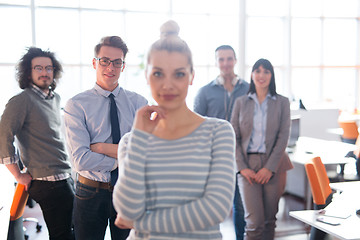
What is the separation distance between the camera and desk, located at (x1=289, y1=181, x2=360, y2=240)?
6.81ft

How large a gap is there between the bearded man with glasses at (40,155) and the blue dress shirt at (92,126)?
0.69 meters

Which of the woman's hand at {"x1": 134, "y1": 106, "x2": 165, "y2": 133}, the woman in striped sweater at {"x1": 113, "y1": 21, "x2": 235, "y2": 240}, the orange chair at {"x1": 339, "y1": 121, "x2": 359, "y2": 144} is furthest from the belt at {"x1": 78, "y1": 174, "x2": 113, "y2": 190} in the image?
the orange chair at {"x1": 339, "y1": 121, "x2": 359, "y2": 144}

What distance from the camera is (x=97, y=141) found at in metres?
2.25

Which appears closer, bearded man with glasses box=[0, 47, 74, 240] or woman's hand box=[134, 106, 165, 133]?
woman's hand box=[134, 106, 165, 133]

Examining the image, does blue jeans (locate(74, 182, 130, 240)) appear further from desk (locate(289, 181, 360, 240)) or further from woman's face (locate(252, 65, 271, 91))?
woman's face (locate(252, 65, 271, 91))

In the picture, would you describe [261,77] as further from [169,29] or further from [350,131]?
[350,131]

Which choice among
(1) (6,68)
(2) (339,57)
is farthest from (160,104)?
(2) (339,57)

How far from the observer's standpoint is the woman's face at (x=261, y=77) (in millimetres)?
3252

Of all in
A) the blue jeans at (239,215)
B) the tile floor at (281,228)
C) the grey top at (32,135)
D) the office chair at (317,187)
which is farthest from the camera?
the tile floor at (281,228)

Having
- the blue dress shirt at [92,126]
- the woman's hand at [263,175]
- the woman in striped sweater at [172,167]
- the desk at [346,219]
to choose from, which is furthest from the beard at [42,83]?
the desk at [346,219]

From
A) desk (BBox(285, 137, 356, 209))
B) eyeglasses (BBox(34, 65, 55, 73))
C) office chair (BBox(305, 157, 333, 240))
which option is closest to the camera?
office chair (BBox(305, 157, 333, 240))

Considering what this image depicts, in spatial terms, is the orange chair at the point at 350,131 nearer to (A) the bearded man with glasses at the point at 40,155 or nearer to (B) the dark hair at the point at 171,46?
(A) the bearded man with glasses at the point at 40,155

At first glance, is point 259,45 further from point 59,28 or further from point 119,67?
point 119,67

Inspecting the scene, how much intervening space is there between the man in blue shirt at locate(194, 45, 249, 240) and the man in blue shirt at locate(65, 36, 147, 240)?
1330 millimetres
